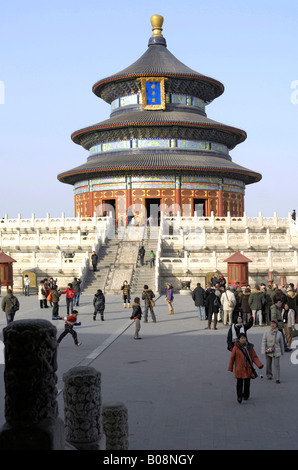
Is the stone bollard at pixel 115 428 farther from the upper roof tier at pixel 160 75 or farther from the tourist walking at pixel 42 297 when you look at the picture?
the upper roof tier at pixel 160 75

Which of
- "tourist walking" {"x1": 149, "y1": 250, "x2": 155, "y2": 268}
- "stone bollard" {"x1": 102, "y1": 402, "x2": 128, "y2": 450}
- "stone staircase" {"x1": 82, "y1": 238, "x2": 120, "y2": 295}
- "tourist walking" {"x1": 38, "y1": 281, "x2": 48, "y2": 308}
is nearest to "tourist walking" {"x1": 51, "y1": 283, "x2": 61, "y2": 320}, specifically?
"tourist walking" {"x1": 38, "y1": 281, "x2": 48, "y2": 308}

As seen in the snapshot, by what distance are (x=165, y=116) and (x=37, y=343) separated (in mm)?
49161

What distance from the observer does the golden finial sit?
61.7m

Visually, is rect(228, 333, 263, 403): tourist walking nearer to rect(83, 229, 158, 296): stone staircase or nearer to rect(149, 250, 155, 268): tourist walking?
rect(83, 229, 158, 296): stone staircase

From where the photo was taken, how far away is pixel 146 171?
51750 mm

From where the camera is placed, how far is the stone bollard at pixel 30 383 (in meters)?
5.65

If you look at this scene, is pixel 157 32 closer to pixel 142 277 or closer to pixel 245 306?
pixel 142 277

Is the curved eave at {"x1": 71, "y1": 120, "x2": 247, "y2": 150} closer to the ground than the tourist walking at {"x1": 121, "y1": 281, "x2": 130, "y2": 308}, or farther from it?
farther from it

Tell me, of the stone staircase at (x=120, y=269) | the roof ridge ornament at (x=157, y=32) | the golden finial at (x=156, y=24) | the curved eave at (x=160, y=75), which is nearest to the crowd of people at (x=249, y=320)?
the stone staircase at (x=120, y=269)

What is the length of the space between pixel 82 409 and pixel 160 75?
4957 centimetres

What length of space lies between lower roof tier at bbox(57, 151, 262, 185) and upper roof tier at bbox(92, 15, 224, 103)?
7.09 m

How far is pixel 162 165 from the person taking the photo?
49.9 m
